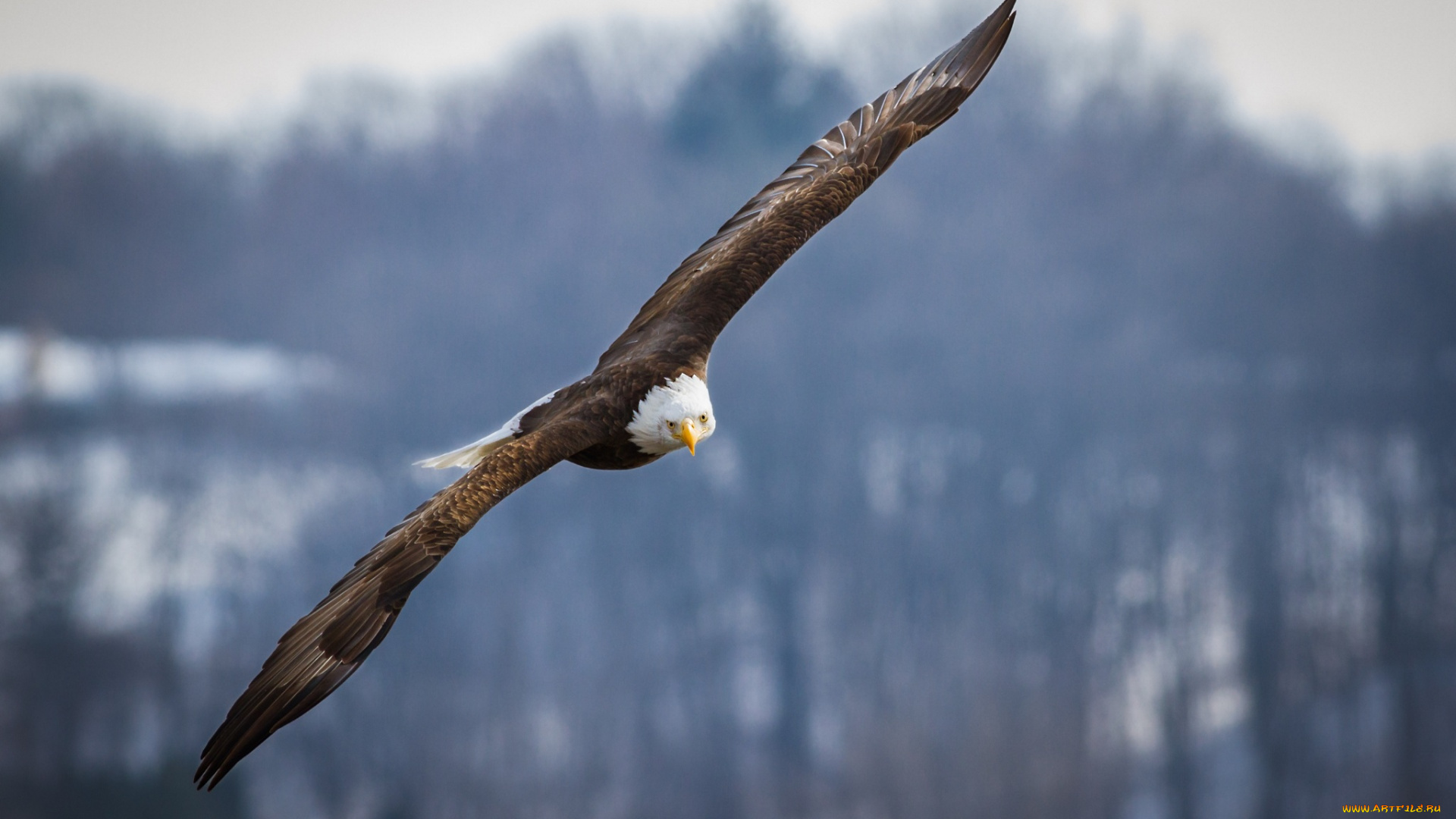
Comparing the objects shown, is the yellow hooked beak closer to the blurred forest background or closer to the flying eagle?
the flying eagle

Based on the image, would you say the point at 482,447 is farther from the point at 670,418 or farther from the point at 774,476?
the point at 774,476

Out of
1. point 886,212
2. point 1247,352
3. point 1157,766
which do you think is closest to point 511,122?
point 886,212

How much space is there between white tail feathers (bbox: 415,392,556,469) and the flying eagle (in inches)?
0.4

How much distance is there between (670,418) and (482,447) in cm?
127

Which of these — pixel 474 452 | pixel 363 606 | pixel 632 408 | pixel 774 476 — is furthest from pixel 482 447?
pixel 774 476

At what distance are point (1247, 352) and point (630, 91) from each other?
2140 cm

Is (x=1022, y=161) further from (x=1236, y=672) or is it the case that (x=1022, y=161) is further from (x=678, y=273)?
(x=678, y=273)

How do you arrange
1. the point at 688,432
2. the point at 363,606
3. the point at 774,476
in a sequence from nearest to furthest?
the point at 363,606 < the point at 688,432 < the point at 774,476

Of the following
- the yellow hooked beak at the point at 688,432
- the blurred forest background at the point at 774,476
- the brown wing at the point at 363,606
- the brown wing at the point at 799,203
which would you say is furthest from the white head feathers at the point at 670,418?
the blurred forest background at the point at 774,476

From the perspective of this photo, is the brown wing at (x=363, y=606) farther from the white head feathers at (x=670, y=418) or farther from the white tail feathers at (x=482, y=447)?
the white tail feathers at (x=482, y=447)

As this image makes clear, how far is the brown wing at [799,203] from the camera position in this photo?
7.71 m

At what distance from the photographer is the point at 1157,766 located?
123ft

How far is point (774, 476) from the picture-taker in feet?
135

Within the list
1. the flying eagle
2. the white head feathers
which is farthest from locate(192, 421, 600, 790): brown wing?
the white head feathers
